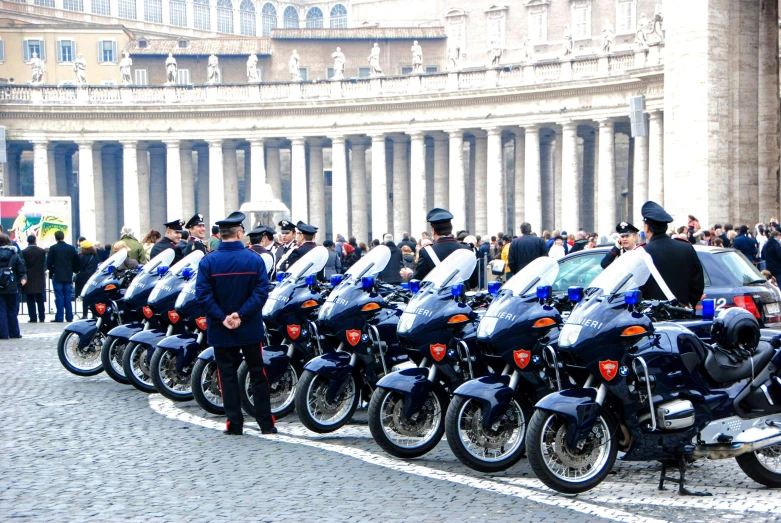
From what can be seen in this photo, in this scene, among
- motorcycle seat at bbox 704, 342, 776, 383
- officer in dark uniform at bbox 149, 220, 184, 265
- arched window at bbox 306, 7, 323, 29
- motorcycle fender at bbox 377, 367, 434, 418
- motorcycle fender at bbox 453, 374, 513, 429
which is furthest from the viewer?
arched window at bbox 306, 7, 323, 29

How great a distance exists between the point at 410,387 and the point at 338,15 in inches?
3148

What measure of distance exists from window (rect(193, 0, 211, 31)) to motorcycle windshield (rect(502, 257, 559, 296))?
77632 millimetres

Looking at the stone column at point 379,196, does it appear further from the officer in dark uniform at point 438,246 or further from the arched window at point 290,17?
the officer in dark uniform at point 438,246

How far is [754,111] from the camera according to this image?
94.8 feet

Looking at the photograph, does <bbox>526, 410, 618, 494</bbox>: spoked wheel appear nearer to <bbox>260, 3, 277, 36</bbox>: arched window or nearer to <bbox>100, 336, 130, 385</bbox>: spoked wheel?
<bbox>100, 336, 130, 385</bbox>: spoked wheel

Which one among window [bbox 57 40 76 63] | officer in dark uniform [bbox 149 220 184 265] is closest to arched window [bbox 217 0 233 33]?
window [bbox 57 40 76 63]

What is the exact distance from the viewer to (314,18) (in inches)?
3494

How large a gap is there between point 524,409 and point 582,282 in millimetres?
6020

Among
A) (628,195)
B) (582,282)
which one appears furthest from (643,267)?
(628,195)

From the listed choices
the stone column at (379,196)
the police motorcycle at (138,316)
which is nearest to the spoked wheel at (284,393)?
the police motorcycle at (138,316)

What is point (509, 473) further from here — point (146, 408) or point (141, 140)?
point (141, 140)

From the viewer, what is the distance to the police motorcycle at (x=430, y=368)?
9945mm

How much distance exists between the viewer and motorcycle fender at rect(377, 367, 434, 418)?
388 inches

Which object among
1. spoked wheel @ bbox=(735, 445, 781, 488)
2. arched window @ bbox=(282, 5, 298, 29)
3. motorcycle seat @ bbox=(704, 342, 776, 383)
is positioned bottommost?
spoked wheel @ bbox=(735, 445, 781, 488)
